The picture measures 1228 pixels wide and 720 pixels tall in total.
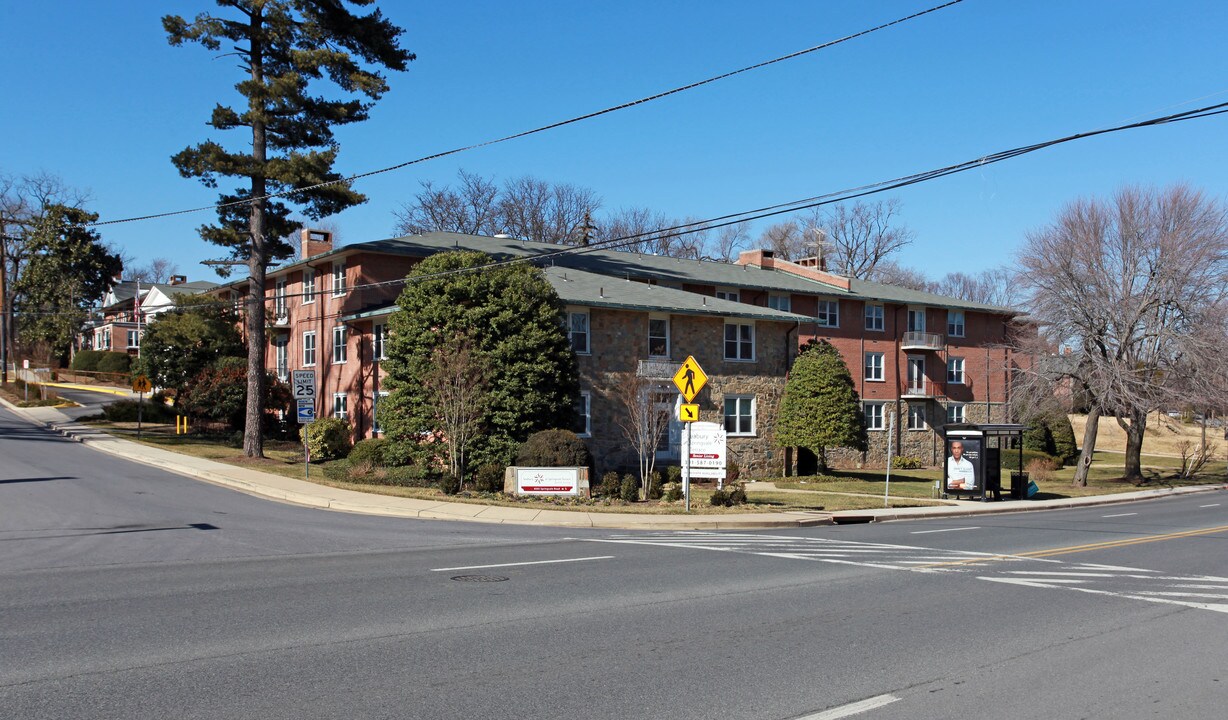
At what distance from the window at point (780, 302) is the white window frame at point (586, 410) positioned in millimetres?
15260

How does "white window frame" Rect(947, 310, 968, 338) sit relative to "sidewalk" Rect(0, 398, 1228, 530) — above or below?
above

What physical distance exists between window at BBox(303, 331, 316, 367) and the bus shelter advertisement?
20676 millimetres

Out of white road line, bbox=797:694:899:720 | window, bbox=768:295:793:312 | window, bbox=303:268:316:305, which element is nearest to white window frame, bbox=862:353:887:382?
window, bbox=768:295:793:312

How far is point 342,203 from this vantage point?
Result: 33156 millimetres

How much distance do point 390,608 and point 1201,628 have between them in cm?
812

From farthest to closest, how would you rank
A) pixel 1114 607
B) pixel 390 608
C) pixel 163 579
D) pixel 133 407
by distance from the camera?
pixel 133 407
pixel 163 579
pixel 1114 607
pixel 390 608

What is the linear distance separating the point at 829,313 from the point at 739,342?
37.0 feet

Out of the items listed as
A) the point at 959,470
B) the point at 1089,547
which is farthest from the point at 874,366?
the point at 1089,547

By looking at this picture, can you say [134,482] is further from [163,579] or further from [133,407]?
[133,407]

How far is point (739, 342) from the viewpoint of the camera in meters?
36.9

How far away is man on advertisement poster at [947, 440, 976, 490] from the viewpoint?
29.5m

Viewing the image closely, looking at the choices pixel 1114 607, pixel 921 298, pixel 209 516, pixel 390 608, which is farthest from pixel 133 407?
pixel 1114 607

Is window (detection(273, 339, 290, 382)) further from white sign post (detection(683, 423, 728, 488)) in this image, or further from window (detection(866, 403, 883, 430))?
window (detection(866, 403, 883, 430))

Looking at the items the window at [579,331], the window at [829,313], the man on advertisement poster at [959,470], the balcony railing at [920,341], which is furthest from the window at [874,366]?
the window at [579,331]
